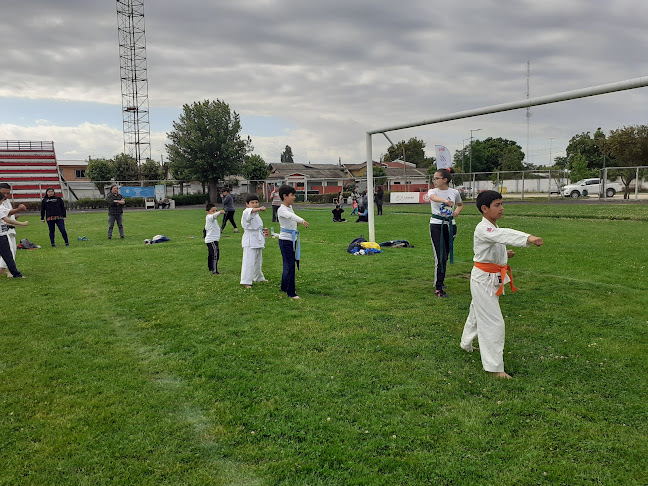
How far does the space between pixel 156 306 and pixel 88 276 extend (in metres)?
3.81

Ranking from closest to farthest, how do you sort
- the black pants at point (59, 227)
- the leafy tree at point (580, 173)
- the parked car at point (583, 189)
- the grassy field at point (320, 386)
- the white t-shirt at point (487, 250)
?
the grassy field at point (320, 386) → the white t-shirt at point (487, 250) → the black pants at point (59, 227) → the parked car at point (583, 189) → the leafy tree at point (580, 173)

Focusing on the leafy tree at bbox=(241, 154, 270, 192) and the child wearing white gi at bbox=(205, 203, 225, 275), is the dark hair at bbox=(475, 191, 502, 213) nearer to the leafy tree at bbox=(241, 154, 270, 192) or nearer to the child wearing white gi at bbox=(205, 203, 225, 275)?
the child wearing white gi at bbox=(205, 203, 225, 275)

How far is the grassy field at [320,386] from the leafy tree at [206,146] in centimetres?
4339

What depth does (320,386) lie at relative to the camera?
457 centimetres

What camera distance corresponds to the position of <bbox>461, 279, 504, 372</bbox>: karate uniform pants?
15.5 feet

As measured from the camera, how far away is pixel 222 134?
170 feet

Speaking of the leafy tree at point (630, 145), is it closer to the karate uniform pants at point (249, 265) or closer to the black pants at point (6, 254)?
the karate uniform pants at point (249, 265)

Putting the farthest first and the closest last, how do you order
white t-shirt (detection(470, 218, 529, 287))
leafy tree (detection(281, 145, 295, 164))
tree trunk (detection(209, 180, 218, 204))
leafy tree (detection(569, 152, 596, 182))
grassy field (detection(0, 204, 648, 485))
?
leafy tree (detection(281, 145, 295, 164)) → tree trunk (detection(209, 180, 218, 204)) → leafy tree (detection(569, 152, 596, 182)) → white t-shirt (detection(470, 218, 529, 287)) → grassy field (detection(0, 204, 648, 485))

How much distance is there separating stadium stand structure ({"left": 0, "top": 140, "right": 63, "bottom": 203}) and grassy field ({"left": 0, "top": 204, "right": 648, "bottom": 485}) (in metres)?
39.4

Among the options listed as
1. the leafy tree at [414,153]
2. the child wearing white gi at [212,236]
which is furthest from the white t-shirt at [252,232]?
the leafy tree at [414,153]

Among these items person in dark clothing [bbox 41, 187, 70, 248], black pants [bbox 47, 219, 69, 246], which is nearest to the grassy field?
black pants [bbox 47, 219, 69, 246]

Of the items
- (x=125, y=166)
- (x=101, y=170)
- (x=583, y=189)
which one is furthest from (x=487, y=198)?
(x=101, y=170)

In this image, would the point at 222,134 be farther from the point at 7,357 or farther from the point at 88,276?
the point at 7,357

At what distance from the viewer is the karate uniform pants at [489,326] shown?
15.5 feet
